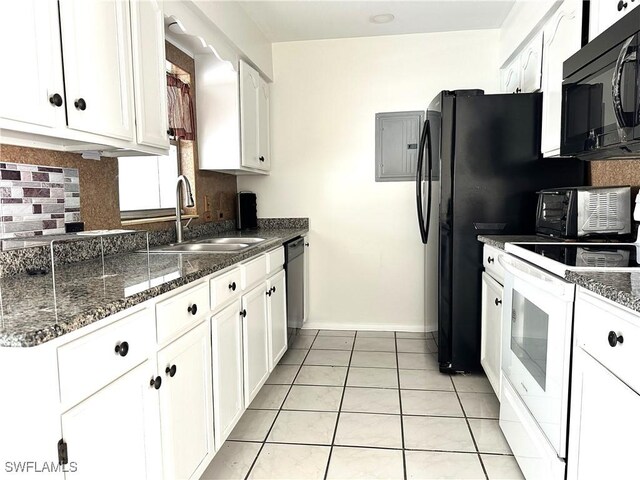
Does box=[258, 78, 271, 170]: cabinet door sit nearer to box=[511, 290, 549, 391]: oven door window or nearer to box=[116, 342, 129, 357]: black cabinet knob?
box=[511, 290, 549, 391]: oven door window

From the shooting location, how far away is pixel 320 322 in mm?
3881

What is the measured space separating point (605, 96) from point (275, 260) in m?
1.80

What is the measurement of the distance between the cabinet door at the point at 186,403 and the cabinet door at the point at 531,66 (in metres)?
2.37

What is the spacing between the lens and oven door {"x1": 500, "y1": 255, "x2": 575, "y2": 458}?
137 cm

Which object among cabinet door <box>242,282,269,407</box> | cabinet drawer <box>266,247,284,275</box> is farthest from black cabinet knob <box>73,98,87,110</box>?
cabinet drawer <box>266,247,284,275</box>

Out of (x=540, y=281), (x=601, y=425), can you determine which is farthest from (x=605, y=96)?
(x=601, y=425)

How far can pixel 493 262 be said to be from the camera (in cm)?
233

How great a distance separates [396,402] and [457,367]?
0.53m

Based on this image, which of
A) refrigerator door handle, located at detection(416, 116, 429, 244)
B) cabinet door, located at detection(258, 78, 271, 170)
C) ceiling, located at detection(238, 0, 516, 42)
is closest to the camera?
refrigerator door handle, located at detection(416, 116, 429, 244)

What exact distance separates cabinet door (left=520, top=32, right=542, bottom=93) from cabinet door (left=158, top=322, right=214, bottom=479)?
2369mm

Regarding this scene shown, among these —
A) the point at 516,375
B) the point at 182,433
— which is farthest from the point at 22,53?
the point at 516,375

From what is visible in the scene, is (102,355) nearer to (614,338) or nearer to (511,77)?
(614,338)

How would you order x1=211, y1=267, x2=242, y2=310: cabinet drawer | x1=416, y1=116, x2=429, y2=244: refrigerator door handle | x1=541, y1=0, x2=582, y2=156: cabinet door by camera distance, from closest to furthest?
x1=211, y1=267, x2=242, y2=310: cabinet drawer < x1=541, y1=0, x2=582, y2=156: cabinet door < x1=416, y1=116, x2=429, y2=244: refrigerator door handle

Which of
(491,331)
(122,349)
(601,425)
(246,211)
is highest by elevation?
(246,211)
